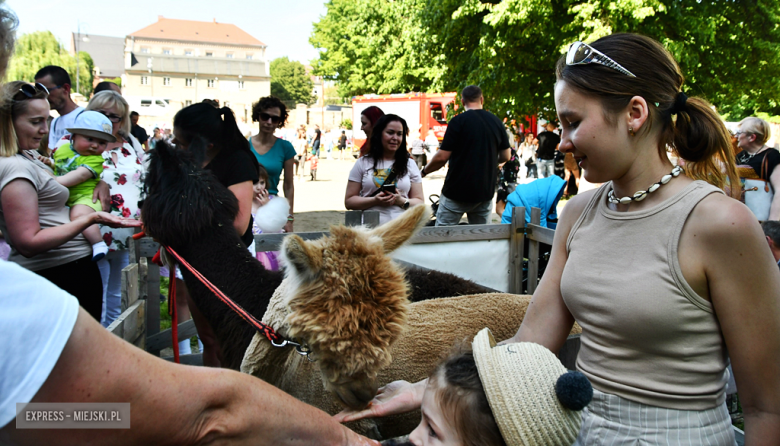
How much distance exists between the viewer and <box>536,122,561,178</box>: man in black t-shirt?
14.5 m

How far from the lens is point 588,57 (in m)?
1.55

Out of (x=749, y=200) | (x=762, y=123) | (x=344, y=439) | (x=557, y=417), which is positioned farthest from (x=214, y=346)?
(x=762, y=123)

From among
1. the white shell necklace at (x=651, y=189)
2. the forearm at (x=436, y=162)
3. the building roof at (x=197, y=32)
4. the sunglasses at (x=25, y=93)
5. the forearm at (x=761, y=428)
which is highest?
the building roof at (x=197, y=32)

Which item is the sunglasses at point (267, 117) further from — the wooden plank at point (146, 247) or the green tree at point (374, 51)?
the green tree at point (374, 51)

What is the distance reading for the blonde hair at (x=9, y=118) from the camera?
332 centimetres

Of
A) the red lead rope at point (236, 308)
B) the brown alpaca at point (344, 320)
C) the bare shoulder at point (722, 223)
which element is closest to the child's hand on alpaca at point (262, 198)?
the red lead rope at point (236, 308)

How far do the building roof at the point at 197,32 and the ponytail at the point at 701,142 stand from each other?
137 metres

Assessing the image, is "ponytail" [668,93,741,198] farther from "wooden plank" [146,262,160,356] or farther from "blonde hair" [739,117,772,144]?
"blonde hair" [739,117,772,144]

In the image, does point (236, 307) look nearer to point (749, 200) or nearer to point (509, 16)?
point (749, 200)

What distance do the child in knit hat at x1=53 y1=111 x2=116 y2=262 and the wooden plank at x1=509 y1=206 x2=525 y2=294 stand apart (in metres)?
3.67

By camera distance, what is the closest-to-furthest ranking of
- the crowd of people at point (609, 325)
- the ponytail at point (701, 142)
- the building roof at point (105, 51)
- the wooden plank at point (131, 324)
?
the crowd of people at point (609, 325) < the ponytail at point (701, 142) < the wooden plank at point (131, 324) < the building roof at point (105, 51)

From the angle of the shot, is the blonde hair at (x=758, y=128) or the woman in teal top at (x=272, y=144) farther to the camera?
the blonde hair at (x=758, y=128)

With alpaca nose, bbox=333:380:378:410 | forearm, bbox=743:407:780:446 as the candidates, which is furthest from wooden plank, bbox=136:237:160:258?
forearm, bbox=743:407:780:446

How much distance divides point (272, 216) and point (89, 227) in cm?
155
